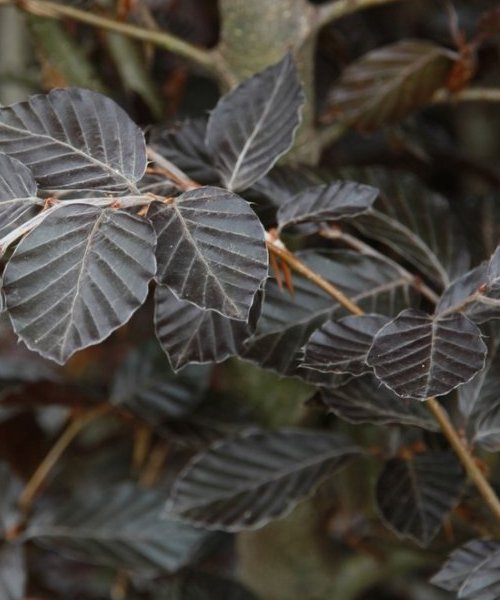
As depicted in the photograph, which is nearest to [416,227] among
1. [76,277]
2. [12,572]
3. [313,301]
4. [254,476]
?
[313,301]

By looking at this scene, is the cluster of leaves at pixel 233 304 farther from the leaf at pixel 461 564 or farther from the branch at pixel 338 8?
the branch at pixel 338 8

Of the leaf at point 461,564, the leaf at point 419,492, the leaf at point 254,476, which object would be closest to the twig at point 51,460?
the leaf at point 254,476

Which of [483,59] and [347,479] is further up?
Result: [483,59]

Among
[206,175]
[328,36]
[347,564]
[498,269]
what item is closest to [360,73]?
[328,36]

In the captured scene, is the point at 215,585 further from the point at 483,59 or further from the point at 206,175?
the point at 483,59

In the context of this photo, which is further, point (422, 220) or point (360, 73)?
point (360, 73)

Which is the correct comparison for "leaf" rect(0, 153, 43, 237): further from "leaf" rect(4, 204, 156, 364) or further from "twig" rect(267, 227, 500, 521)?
"twig" rect(267, 227, 500, 521)

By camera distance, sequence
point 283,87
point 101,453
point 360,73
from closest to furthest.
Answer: point 283,87 < point 360,73 < point 101,453
